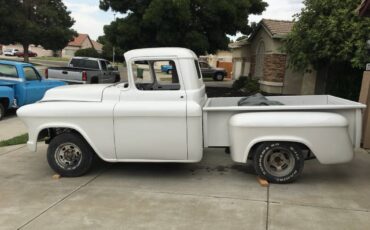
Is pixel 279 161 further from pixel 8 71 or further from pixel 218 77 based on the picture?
pixel 218 77

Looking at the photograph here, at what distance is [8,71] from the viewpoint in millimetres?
12492

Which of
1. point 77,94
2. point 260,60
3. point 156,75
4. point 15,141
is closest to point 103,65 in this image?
point 260,60

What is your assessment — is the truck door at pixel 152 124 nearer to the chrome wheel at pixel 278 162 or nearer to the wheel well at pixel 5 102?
the chrome wheel at pixel 278 162

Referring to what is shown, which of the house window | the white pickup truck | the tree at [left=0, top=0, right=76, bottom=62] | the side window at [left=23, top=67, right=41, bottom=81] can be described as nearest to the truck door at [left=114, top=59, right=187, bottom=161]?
the white pickup truck

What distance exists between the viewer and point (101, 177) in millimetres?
6449

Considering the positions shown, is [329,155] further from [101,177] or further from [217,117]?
[101,177]

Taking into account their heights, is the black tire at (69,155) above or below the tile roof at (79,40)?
below

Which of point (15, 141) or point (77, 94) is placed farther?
point (15, 141)

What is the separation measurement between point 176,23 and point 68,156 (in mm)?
12038

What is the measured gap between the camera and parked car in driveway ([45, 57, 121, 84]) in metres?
18.5

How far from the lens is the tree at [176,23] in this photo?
662 inches

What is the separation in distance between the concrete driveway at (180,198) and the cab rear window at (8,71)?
5.87 meters

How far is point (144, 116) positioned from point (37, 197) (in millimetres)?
1891

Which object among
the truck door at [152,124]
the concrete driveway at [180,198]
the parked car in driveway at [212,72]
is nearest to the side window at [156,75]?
the truck door at [152,124]
